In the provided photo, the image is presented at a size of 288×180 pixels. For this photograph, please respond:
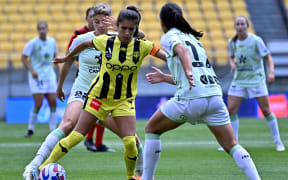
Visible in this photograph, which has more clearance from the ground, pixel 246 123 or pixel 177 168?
pixel 177 168

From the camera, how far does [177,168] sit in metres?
7.81

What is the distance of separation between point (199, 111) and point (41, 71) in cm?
842

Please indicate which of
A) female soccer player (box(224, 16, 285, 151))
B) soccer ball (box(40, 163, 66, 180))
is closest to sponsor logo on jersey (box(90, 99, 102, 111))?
soccer ball (box(40, 163, 66, 180))

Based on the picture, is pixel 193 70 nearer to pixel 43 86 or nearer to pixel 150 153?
pixel 150 153

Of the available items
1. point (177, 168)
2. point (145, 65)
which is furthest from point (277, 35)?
point (177, 168)

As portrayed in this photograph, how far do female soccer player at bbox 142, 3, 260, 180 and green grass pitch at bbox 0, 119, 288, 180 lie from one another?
1.61 m

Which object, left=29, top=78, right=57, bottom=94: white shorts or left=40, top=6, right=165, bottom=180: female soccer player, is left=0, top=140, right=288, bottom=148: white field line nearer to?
left=29, top=78, right=57, bottom=94: white shorts

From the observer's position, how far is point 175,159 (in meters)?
8.83

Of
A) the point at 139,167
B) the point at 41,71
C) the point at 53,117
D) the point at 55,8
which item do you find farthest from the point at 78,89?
the point at 55,8

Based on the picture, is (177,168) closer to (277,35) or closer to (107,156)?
(107,156)

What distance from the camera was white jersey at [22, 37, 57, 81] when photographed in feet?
42.8

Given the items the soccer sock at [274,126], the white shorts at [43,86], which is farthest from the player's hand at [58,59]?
the white shorts at [43,86]

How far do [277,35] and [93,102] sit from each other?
59.9ft

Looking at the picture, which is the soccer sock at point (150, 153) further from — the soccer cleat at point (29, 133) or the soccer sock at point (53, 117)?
the soccer cleat at point (29, 133)
